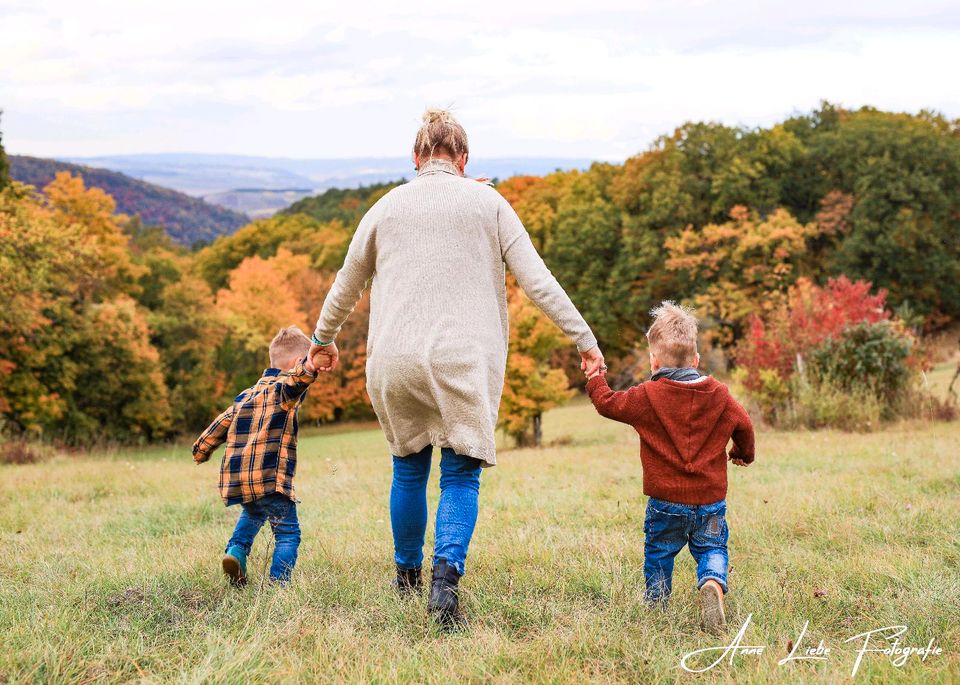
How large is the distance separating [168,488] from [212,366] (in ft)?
96.0

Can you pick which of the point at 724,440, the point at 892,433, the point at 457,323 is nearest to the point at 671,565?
the point at 724,440

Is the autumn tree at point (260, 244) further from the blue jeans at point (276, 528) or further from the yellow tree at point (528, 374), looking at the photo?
the blue jeans at point (276, 528)

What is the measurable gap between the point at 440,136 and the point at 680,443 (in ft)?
5.55

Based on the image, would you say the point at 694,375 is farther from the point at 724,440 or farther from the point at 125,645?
the point at 125,645

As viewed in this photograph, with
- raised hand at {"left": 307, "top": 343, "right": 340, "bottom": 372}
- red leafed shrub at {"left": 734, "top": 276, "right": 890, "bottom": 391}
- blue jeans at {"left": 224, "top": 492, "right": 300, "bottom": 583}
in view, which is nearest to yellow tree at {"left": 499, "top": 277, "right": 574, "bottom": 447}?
red leafed shrub at {"left": 734, "top": 276, "right": 890, "bottom": 391}

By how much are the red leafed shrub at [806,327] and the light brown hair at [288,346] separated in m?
9.68

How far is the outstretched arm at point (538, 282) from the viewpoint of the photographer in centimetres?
366

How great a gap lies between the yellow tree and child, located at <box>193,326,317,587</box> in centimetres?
1348

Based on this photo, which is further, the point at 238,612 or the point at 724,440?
the point at 724,440

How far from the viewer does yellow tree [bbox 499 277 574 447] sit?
18.1 metres

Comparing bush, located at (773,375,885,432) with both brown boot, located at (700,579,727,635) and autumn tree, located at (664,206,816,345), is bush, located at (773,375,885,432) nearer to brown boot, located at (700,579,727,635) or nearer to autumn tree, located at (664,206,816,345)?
brown boot, located at (700,579,727,635)

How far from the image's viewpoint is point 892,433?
10.2 meters

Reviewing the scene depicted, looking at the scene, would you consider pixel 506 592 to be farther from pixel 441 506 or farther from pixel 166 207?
pixel 166 207

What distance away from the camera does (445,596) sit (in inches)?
133
